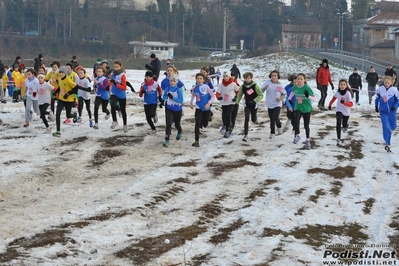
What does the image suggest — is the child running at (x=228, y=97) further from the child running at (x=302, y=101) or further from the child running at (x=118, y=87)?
the child running at (x=118, y=87)

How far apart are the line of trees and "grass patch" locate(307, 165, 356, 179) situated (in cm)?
7644

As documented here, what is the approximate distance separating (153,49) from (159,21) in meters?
16.5

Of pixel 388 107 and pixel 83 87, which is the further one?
pixel 83 87

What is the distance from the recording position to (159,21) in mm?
104625

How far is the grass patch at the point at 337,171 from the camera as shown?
39.1ft

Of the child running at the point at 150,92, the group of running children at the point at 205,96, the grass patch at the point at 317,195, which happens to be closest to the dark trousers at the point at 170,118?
the group of running children at the point at 205,96

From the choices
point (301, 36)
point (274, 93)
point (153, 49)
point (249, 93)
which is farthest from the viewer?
point (301, 36)

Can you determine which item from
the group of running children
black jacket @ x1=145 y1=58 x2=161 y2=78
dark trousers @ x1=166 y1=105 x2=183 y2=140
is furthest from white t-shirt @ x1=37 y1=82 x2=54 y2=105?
black jacket @ x1=145 y1=58 x2=161 y2=78

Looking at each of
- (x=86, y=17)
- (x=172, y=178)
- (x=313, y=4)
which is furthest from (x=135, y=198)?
(x=313, y=4)

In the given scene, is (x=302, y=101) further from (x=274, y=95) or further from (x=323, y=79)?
(x=323, y=79)

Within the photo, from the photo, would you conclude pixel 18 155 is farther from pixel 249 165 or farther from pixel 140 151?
pixel 249 165

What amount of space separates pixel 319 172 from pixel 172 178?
282 cm

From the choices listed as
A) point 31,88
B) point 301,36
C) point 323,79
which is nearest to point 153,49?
point 301,36

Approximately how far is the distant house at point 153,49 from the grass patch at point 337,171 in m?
69.0
